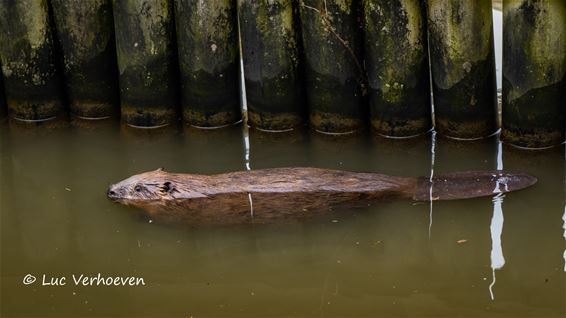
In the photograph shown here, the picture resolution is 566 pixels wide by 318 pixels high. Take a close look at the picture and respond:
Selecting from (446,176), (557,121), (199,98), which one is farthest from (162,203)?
(557,121)

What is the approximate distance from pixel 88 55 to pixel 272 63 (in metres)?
1.90

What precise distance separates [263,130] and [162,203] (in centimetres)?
173

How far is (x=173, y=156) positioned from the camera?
9.27 metres

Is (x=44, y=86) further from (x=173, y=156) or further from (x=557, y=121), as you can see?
(x=557, y=121)

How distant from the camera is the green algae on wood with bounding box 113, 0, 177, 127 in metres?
9.23

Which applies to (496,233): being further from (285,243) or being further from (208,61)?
(208,61)

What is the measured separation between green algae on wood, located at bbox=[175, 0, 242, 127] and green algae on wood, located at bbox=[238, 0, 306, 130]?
0.14 m

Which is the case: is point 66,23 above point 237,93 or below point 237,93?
above

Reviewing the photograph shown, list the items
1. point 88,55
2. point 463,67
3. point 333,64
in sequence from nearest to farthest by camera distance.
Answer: point 463,67 → point 333,64 → point 88,55

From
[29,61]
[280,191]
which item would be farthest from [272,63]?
[29,61]

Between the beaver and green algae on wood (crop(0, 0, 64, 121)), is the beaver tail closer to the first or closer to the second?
the beaver

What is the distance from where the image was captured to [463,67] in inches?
340

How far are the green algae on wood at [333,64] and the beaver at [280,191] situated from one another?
1.14 m

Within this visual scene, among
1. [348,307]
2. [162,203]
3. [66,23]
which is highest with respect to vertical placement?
[66,23]
